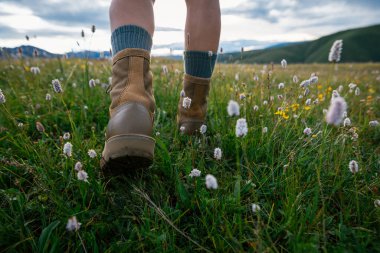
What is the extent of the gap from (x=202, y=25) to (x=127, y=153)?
1167 millimetres

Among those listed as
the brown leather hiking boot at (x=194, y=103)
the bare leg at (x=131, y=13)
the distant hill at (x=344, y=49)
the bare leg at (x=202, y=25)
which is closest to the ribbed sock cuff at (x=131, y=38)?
the bare leg at (x=131, y=13)

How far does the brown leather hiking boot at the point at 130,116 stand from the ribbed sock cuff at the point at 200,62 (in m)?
0.45

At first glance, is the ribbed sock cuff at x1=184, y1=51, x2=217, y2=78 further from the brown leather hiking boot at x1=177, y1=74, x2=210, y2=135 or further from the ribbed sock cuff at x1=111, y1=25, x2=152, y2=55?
the ribbed sock cuff at x1=111, y1=25, x2=152, y2=55

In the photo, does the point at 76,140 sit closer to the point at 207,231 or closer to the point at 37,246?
the point at 37,246

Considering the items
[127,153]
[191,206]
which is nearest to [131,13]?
Answer: [127,153]

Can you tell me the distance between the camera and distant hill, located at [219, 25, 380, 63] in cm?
10500

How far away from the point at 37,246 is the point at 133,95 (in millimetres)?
994

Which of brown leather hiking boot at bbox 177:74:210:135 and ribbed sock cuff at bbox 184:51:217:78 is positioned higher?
ribbed sock cuff at bbox 184:51:217:78

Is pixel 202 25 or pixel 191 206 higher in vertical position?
pixel 202 25


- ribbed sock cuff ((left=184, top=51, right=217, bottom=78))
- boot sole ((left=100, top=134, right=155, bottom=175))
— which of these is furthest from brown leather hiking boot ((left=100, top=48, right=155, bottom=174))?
ribbed sock cuff ((left=184, top=51, right=217, bottom=78))

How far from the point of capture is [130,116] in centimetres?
170

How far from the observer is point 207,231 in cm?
131

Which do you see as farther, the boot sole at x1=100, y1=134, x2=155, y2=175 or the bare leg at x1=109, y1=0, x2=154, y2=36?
the bare leg at x1=109, y1=0, x2=154, y2=36

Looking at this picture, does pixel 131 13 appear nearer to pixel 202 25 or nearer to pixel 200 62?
pixel 202 25
